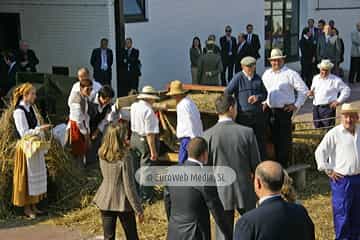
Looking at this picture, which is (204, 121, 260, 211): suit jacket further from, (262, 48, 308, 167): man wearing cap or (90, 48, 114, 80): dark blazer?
(90, 48, 114, 80): dark blazer

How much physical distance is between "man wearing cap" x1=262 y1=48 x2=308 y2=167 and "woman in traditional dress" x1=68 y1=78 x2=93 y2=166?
2.65 metres

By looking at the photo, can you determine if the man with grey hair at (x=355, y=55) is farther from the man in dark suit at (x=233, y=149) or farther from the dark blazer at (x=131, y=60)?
the man in dark suit at (x=233, y=149)

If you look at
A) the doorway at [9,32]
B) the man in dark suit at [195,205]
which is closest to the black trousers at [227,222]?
the man in dark suit at [195,205]

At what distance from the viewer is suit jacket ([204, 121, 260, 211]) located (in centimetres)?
670

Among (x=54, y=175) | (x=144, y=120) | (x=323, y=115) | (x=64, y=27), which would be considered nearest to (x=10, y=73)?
(x=64, y=27)

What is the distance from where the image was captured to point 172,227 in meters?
6.15

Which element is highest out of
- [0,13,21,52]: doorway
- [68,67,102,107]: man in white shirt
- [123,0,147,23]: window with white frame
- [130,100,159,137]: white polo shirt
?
A: [123,0,147,23]: window with white frame

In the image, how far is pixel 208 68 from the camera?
56.1ft

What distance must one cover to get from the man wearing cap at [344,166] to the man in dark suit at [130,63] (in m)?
9.21

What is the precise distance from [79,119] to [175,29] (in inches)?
336

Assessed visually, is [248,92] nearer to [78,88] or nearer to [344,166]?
[344,166]

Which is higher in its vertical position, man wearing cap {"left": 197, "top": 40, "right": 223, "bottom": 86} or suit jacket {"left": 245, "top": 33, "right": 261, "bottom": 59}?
suit jacket {"left": 245, "top": 33, "right": 261, "bottom": 59}

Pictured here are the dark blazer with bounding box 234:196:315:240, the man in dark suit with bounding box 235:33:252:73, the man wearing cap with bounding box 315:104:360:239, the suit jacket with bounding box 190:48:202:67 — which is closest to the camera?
the dark blazer with bounding box 234:196:315:240

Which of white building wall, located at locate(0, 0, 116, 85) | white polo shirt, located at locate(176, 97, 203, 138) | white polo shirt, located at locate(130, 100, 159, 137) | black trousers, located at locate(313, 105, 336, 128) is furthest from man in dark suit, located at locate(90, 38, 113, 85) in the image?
white polo shirt, located at locate(176, 97, 203, 138)
